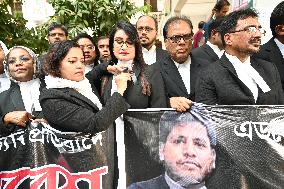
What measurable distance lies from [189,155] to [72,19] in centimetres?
508

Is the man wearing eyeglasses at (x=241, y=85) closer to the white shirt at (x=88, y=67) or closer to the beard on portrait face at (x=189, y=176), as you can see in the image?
Answer: the beard on portrait face at (x=189, y=176)

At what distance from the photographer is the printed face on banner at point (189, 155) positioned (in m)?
3.66

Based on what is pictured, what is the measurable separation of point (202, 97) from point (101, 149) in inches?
36.8

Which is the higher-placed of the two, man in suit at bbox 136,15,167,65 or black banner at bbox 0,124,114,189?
man in suit at bbox 136,15,167,65

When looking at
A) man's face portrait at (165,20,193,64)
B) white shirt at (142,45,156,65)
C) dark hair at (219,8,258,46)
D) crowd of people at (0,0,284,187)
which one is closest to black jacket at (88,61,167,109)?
crowd of people at (0,0,284,187)

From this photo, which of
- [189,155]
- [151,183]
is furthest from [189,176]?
[151,183]

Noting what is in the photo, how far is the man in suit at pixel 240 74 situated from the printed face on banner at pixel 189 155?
29 centimetres

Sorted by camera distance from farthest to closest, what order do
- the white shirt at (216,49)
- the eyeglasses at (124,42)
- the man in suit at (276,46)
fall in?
the white shirt at (216,49), the man in suit at (276,46), the eyeglasses at (124,42)

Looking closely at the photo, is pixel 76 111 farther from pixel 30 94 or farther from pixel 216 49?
pixel 216 49

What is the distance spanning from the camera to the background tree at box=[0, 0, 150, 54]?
7906 mm

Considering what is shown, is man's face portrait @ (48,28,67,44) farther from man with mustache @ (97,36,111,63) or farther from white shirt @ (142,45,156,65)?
white shirt @ (142,45,156,65)

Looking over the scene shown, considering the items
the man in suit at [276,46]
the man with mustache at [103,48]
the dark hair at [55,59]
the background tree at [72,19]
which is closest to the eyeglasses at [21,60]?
the dark hair at [55,59]

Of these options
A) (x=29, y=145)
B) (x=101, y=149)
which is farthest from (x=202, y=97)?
(x=29, y=145)

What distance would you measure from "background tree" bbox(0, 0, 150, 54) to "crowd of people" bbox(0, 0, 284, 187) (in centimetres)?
366
